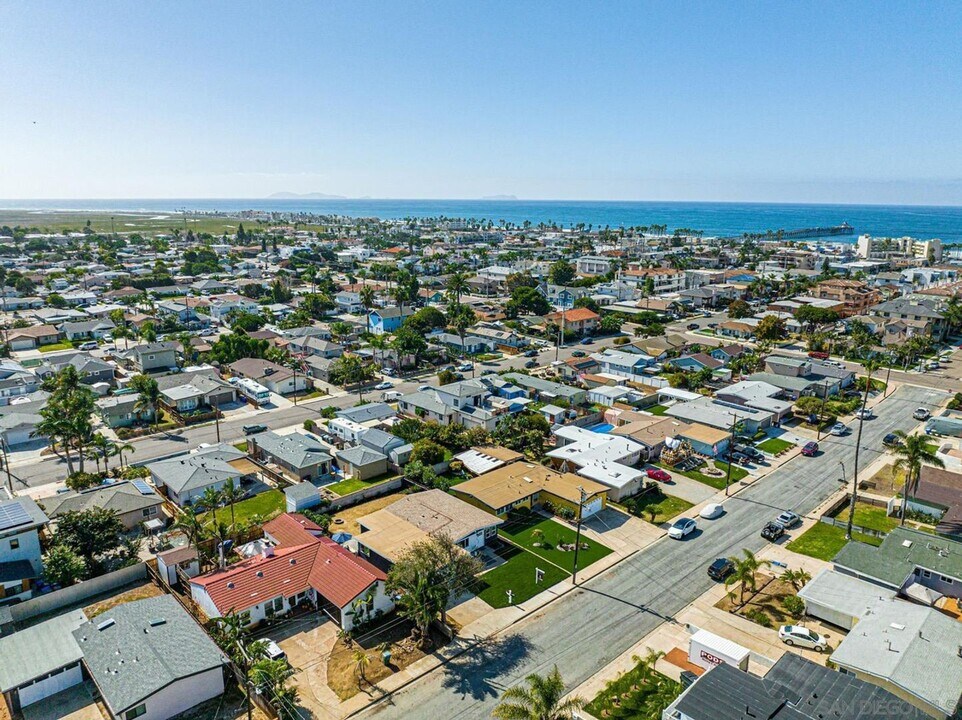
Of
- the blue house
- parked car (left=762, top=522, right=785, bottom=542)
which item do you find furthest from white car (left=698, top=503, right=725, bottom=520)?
the blue house

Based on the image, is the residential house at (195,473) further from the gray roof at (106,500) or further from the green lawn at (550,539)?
the green lawn at (550,539)

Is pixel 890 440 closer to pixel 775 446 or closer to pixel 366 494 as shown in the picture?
pixel 775 446

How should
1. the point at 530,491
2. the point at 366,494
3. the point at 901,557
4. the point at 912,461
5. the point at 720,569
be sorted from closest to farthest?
the point at 901,557 < the point at 720,569 < the point at 912,461 < the point at 530,491 < the point at 366,494

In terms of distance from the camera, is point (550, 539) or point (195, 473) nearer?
point (550, 539)

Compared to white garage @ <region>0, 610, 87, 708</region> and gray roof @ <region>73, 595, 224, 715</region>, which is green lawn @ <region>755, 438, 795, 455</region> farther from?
white garage @ <region>0, 610, 87, 708</region>

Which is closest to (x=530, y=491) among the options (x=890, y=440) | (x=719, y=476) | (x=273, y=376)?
(x=719, y=476)

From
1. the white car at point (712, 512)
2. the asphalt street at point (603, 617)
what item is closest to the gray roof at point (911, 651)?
the asphalt street at point (603, 617)

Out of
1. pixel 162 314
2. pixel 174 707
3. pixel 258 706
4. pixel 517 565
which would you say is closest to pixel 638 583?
pixel 517 565
